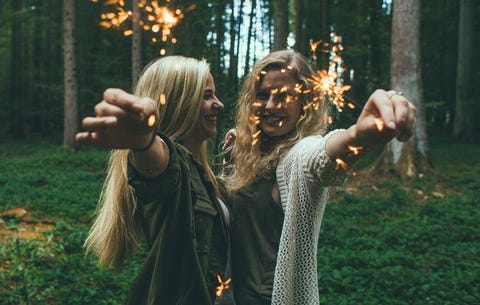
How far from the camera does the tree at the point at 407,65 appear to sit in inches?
495

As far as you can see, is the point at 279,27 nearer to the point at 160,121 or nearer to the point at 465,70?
the point at 465,70

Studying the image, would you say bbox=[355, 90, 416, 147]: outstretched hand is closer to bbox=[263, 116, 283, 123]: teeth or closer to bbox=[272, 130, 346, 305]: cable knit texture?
bbox=[272, 130, 346, 305]: cable knit texture

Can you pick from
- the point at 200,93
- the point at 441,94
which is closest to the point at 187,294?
the point at 200,93

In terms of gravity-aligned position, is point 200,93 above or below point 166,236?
above

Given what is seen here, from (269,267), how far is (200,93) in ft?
3.16

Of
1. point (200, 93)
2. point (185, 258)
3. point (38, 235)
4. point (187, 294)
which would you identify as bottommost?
point (38, 235)

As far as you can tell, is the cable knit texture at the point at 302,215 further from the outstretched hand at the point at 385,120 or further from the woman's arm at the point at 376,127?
the outstretched hand at the point at 385,120

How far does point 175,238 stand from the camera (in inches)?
86.4

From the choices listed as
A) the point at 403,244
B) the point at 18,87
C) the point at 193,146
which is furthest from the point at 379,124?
the point at 18,87

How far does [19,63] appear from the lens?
104 feet

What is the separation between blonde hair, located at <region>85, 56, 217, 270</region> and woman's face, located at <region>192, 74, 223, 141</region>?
0.08 metres

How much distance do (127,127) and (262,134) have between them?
57.3 inches

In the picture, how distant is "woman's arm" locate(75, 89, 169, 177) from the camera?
5.57ft

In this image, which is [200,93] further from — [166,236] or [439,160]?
[439,160]
